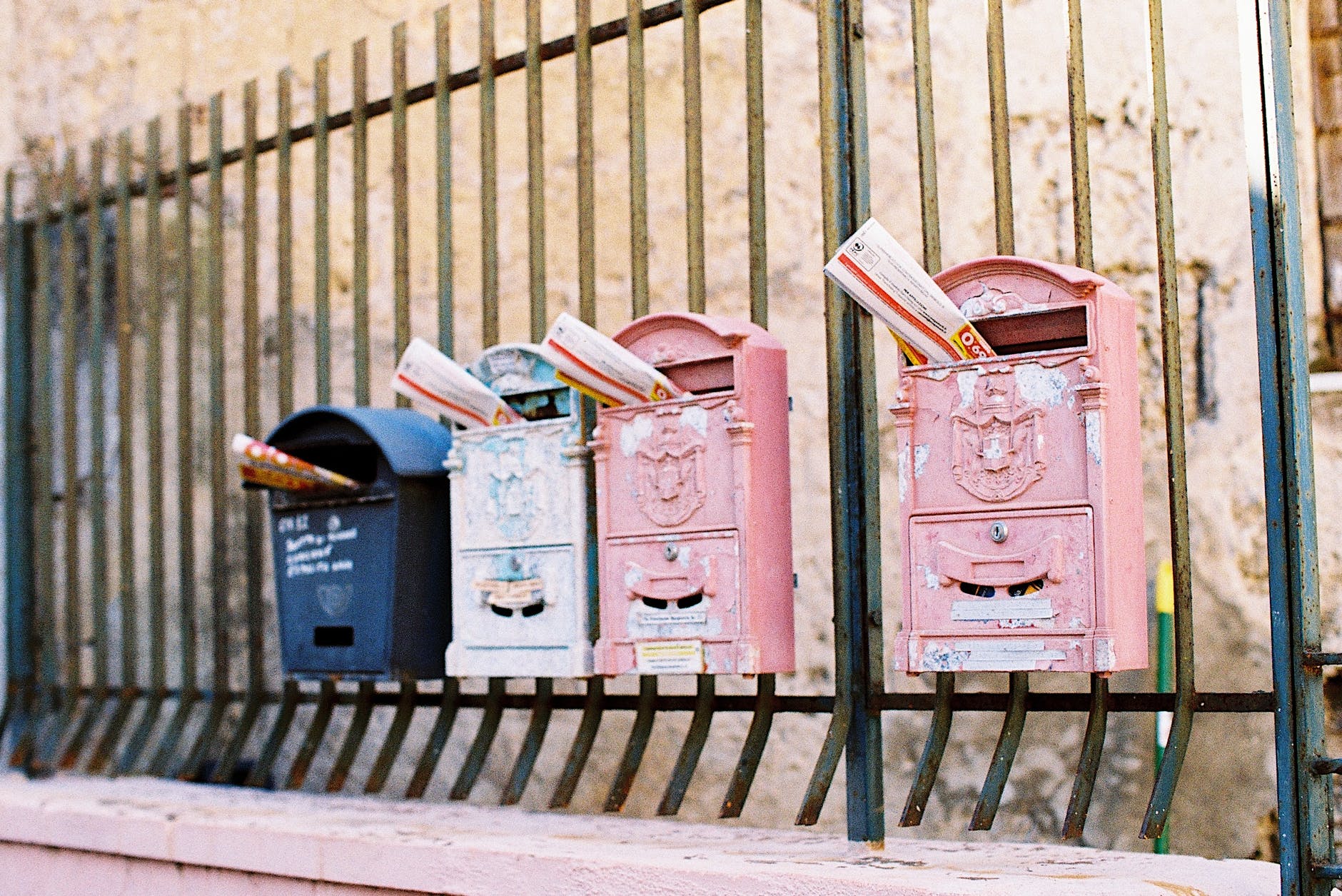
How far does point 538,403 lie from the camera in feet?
13.4

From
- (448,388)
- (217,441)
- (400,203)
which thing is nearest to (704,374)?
(448,388)

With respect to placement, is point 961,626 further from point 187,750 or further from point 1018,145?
point 187,750

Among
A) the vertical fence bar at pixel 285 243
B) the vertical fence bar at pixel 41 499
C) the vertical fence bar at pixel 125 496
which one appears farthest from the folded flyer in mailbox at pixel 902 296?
the vertical fence bar at pixel 41 499

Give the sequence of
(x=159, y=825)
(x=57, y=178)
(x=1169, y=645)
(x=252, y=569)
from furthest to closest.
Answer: (x=57, y=178) → (x=1169, y=645) → (x=252, y=569) → (x=159, y=825)

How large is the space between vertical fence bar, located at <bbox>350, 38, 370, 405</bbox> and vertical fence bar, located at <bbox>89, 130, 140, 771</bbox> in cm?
120

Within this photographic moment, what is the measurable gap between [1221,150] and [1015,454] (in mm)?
3328

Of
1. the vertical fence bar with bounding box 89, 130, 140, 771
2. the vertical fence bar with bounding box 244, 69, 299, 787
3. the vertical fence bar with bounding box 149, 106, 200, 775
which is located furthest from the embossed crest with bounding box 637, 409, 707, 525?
the vertical fence bar with bounding box 89, 130, 140, 771

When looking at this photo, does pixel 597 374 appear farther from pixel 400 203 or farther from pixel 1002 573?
pixel 400 203

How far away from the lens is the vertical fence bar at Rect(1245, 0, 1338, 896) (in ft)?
9.80

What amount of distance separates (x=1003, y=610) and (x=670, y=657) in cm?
82

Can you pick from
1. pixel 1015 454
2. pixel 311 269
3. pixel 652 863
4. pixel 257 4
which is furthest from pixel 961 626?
pixel 257 4

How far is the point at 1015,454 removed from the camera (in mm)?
3191

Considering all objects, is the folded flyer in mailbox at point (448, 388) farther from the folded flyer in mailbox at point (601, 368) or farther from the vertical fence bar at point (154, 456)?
the vertical fence bar at point (154, 456)

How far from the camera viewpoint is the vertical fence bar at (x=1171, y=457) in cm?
319
